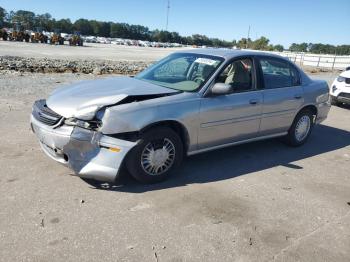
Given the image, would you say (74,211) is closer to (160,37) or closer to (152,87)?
(152,87)

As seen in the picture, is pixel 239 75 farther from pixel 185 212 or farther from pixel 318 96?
pixel 185 212

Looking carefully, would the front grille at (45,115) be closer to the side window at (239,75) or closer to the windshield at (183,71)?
the windshield at (183,71)

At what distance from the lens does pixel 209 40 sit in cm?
15300

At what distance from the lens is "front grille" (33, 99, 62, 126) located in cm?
421

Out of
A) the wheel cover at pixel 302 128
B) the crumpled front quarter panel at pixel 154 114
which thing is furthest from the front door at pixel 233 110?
the wheel cover at pixel 302 128

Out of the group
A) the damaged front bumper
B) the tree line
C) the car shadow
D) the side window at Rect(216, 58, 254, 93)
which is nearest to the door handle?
the side window at Rect(216, 58, 254, 93)

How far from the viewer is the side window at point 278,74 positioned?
5.71m

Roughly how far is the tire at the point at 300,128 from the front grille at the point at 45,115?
406cm

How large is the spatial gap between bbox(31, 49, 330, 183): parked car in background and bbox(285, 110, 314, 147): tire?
0.04 m

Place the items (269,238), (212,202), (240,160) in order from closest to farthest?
(269,238)
(212,202)
(240,160)

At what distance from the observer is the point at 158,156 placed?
4.46 metres

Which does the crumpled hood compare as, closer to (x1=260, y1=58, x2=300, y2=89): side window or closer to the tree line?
(x1=260, y1=58, x2=300, y2=89): side window

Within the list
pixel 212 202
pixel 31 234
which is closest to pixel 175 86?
pixel 212 202

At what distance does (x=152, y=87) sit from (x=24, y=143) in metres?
2.41
